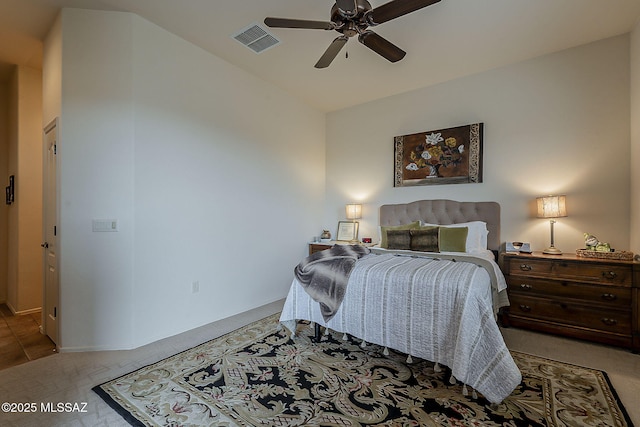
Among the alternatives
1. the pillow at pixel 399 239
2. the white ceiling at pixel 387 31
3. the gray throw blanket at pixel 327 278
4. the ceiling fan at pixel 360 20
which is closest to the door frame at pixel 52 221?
the white ceiling at pixel 387 31

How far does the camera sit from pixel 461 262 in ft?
8.80

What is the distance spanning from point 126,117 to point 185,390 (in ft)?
8.12

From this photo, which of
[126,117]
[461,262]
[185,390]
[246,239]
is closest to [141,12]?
[126,117]

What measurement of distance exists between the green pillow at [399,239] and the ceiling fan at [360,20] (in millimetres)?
1975

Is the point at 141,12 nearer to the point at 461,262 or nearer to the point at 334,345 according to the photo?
the point at 334,345

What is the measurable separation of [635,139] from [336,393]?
3822mm

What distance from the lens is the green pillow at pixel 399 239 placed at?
352 centimetres

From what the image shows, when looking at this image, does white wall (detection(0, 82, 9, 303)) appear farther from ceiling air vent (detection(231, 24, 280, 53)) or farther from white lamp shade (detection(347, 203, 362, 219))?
white lamp shade (detection(347, 203, 362, 219))

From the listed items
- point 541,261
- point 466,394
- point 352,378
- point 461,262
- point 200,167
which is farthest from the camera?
point 200,167

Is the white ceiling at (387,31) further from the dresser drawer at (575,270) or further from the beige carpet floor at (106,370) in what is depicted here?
the beige carpet floor at (106,370)

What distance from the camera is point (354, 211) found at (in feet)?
16.1

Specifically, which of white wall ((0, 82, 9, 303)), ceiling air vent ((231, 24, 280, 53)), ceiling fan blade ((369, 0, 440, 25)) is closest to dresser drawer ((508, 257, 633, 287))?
ceiling fan blade ((369, 0, 440, 25))

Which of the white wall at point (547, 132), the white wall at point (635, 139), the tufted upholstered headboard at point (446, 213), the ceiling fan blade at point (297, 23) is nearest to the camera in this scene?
the ceiling fan blade at point (297, 23)

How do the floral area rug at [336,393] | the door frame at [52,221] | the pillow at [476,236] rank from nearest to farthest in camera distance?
the floral area rug at [336,393]
the door frame at [52,221]
the pillow at [476,236]
